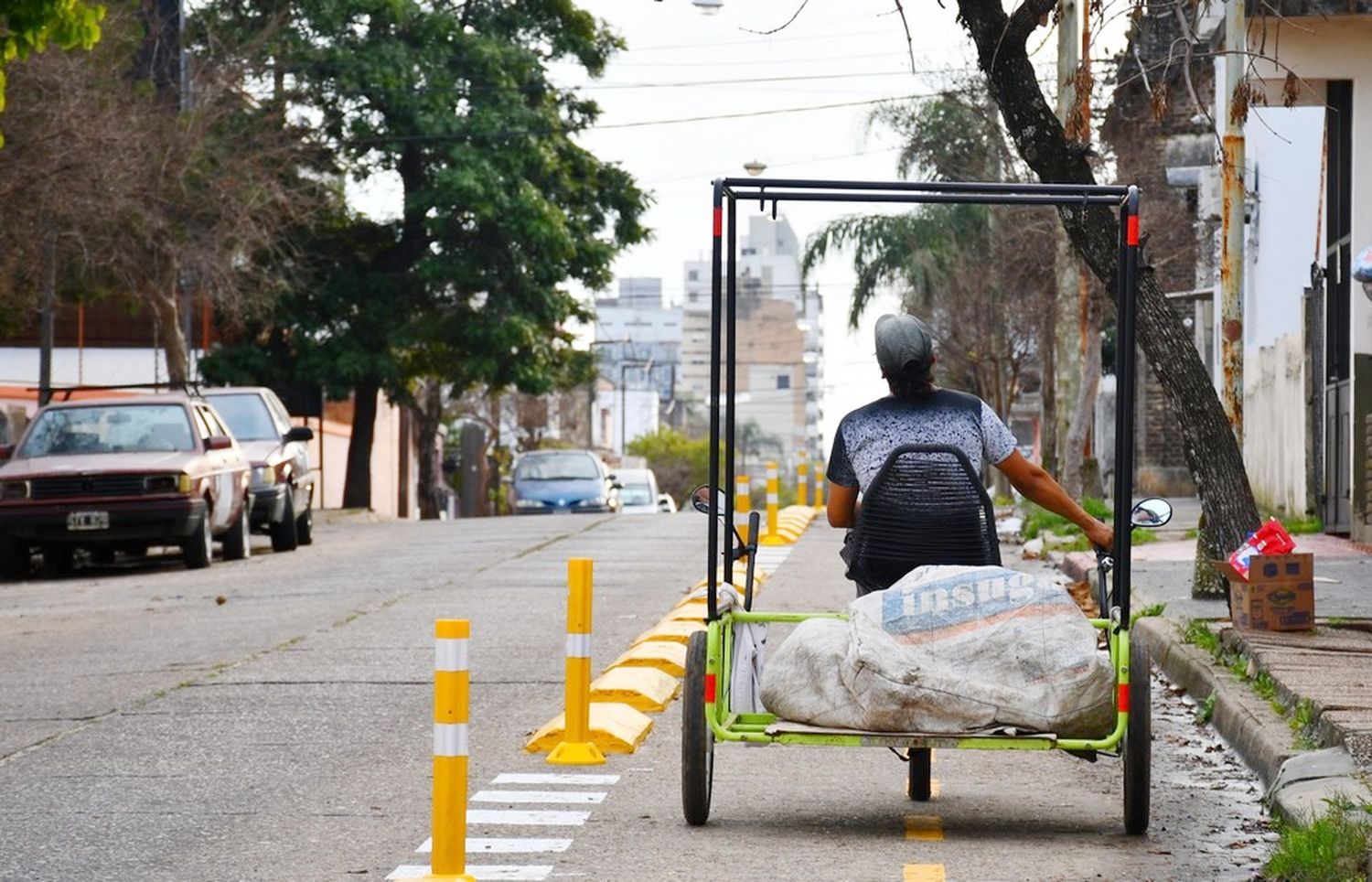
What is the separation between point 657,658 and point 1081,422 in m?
18.6

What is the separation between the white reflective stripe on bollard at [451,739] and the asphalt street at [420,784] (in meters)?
0.85

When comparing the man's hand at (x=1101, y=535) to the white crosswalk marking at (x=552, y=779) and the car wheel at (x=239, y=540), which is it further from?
the car wheel at (x=239, y=540)

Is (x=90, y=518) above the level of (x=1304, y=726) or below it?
above

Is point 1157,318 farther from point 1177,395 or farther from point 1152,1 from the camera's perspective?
point 1152,1

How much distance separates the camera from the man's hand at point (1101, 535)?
7738 millimetres

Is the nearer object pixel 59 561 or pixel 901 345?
pixel 901 345

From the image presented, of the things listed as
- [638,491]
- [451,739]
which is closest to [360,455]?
[638,491]

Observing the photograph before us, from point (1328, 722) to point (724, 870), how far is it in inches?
116

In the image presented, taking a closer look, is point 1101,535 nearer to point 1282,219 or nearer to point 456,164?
point 1282,219

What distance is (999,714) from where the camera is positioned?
7.10 meters

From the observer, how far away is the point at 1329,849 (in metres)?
6.39

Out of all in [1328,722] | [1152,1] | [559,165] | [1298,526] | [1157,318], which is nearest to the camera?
[1328,722]

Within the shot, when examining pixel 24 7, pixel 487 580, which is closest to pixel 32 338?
pixel 487 580

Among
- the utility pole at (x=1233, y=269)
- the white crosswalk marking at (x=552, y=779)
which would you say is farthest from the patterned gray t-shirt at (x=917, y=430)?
the utility pole at (x=1233, y=269)
